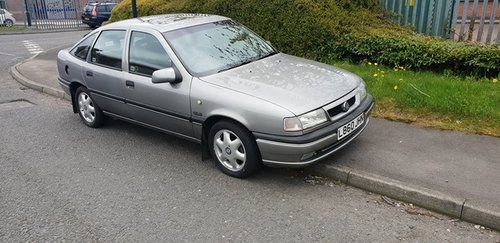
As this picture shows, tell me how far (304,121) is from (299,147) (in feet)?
0.75

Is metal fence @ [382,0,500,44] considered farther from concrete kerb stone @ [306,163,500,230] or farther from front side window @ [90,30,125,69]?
front side window @ [90,30,125,69]

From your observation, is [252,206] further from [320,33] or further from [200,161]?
[320,33]

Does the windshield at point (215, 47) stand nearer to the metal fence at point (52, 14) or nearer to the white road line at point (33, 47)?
the white road line at point (33, 47)

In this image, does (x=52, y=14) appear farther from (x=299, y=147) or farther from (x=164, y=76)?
(x=299, y=147)

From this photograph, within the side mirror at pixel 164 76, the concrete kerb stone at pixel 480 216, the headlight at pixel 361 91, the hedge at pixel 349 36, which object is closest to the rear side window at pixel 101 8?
the hedge at pixel 349 36

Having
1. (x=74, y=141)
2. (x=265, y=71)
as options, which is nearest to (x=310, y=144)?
(x=265, y=71)

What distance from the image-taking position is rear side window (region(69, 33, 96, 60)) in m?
5.72

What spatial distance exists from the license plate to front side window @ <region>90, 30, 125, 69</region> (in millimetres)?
2716

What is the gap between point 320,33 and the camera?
756 cm

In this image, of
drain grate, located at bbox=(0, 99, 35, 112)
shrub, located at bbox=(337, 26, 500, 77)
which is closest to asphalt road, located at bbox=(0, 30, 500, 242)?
drain grate, located at bbox=(0, 99, 35, 112)

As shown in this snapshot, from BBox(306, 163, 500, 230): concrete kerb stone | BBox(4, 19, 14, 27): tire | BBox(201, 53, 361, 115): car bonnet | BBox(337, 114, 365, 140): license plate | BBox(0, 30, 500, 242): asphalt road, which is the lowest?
BBox(4, 19, 14, 27): tire

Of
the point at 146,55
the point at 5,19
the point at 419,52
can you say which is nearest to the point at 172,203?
the point at 146,55

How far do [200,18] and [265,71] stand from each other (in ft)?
4.51

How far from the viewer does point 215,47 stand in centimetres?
481
